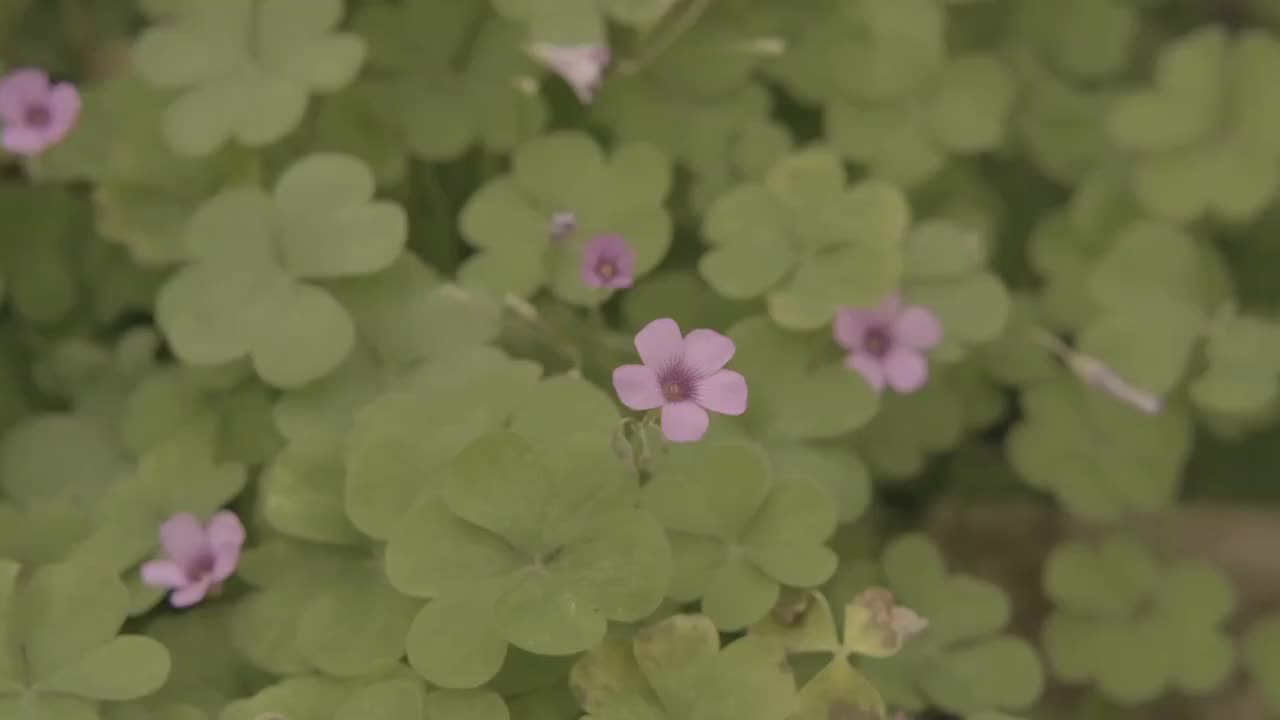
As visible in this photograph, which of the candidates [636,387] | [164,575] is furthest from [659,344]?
A: [164,575]

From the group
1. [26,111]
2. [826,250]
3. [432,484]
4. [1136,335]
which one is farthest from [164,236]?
[1136,335]

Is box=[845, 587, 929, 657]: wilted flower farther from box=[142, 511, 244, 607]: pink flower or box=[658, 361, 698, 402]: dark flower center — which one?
box=[142, 511, 244, 607]: pink flower

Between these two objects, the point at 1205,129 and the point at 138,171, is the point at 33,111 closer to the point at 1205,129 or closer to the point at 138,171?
the point at 138,171

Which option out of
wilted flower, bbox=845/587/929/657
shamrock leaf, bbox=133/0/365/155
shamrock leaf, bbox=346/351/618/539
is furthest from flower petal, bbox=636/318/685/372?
shamrock leaf, bbox=133/0/365/155

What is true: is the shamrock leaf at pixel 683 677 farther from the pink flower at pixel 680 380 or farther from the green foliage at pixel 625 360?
the pink flower at pixel 680 380

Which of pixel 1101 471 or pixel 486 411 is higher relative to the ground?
pixel 486 411

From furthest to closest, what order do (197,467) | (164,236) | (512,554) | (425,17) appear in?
(425,17), (164,236), (197,467), (512,554)

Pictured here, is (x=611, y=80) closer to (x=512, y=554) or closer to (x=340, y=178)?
(x=340, y=178)

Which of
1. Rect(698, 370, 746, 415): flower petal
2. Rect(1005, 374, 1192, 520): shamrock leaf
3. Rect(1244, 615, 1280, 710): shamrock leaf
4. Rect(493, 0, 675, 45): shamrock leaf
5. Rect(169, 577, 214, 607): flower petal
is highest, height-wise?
Rect(493, 0, 675, 45): shamrock leaf
